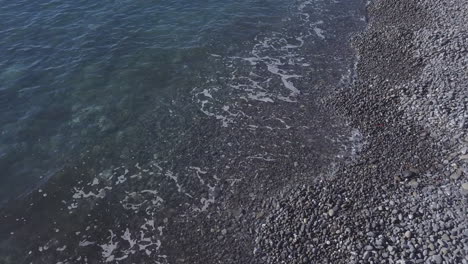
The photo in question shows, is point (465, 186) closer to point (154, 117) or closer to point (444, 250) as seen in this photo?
point (444, 250)

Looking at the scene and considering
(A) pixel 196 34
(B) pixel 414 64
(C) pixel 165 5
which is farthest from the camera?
(C) pixel 165 5

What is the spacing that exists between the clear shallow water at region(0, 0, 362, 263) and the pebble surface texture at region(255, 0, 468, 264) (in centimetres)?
257

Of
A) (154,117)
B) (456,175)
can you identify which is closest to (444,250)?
(456,175)

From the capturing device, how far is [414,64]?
3356 cm

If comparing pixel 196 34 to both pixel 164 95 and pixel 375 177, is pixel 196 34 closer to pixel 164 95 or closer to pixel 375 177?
pixel 164 95

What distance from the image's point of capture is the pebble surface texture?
2092 centimetres

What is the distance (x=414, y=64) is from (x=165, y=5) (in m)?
28.7

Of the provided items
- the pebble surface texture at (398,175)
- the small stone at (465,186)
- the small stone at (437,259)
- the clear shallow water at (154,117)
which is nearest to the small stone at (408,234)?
the pebble surface texture at (398,175)

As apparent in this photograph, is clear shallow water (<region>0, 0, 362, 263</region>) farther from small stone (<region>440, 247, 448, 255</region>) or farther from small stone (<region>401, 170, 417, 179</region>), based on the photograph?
small stone (<region>440, 247, 448, 255</region>)

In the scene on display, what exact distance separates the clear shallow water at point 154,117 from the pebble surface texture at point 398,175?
2565 mm

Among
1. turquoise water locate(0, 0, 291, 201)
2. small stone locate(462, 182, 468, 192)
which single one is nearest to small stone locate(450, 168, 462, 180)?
small stone locate(462, 182, 468, 192)

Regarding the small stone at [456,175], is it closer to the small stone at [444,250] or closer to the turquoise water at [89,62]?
the small stone at [444,250]

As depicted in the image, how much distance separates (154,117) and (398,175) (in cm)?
1960

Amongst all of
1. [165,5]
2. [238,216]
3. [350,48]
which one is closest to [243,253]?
[238,216]
